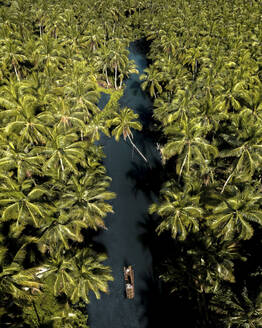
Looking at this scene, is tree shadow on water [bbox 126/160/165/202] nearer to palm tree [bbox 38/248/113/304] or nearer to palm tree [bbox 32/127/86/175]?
palm tree [bbox 32/127/86/175]

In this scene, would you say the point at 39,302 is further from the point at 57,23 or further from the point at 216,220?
the point at 57,23

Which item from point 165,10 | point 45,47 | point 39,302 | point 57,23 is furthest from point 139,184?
point 165,10

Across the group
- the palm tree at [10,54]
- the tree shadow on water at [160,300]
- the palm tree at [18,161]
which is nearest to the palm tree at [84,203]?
the palm tree at [18,161]

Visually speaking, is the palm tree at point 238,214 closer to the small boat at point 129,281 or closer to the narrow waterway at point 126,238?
the small boat at point 129,281

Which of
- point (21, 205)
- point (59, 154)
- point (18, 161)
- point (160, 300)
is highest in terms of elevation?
point (59, 154)

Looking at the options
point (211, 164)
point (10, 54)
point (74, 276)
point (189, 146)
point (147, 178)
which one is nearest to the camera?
point (74, 276)

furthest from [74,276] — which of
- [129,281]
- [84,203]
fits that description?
[129,281]

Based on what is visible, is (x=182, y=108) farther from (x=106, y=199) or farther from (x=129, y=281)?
(x=129, y=281)

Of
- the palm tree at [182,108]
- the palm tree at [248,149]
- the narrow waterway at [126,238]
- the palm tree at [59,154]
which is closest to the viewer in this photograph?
the palm tree at [248,149]
